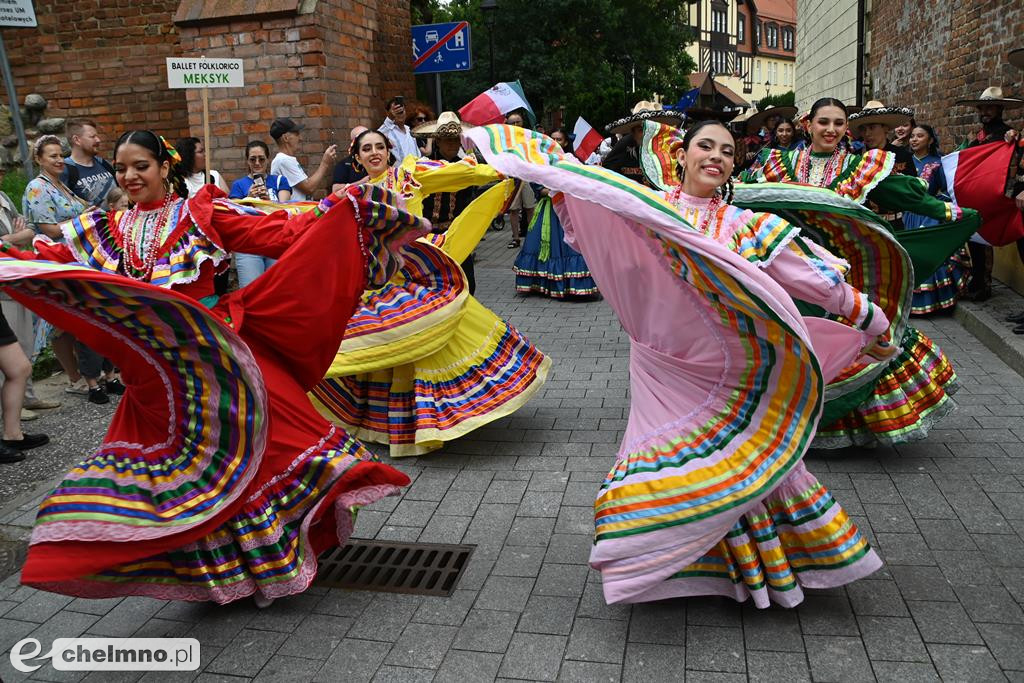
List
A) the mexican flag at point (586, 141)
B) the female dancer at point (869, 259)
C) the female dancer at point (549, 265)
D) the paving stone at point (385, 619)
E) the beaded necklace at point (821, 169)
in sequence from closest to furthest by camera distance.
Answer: the paving stone at point (385, 619), the female dancer at point (869, 259), the beaded necklace at point (821, 169), the female dancer at point (549, 265), the mexican flag at point (586, 141)

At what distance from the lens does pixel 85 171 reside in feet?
21.9

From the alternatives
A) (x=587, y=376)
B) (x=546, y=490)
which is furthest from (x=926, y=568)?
(x=587, y=376)

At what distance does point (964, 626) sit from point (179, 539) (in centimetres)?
267

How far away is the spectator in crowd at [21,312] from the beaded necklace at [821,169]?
15.6 feet

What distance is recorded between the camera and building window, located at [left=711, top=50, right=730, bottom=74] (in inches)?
2719

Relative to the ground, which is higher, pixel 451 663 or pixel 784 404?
pixel 784 404

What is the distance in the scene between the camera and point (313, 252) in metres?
3.29

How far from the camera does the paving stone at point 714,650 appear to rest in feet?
9.04

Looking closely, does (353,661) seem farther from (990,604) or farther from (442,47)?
(442,47)

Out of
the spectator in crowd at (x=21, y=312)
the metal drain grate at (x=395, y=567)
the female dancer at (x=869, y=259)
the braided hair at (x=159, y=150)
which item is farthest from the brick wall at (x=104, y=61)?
the metal drain grate at (x=395, y=567)

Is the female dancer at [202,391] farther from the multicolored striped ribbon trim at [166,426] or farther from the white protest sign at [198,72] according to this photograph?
the white protest sign at [198,72]

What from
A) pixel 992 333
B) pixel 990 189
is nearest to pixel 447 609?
pixel 992 333

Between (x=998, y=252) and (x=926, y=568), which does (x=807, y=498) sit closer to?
(x=926, y=568)

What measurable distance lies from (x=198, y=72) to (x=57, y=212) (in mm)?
1441
